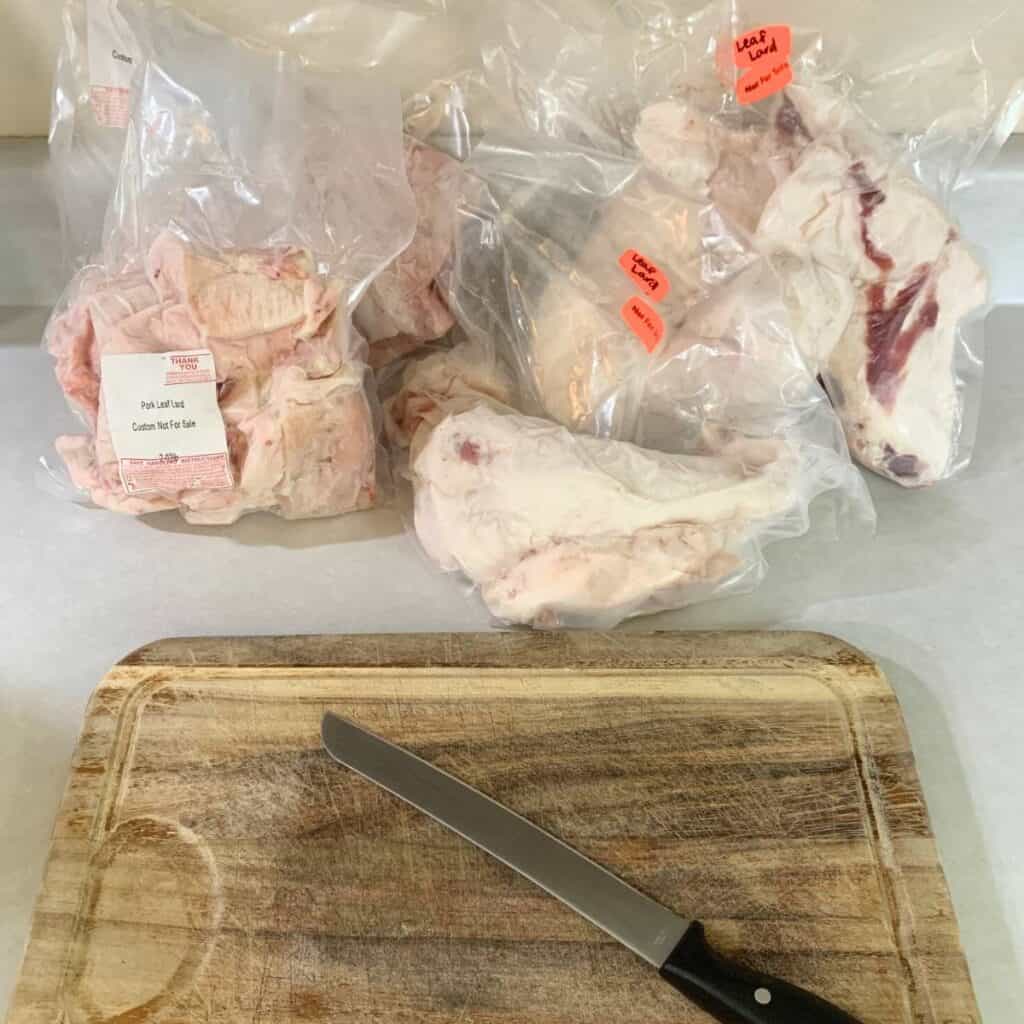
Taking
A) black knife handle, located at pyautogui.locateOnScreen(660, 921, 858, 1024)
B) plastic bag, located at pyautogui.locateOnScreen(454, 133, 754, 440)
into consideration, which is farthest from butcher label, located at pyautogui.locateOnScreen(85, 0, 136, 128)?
black knife handle, located at pyautogui.locateOnScreen(660, 921, 858, 1024)

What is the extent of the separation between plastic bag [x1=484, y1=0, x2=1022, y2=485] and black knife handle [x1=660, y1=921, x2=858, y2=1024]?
0.50 meters

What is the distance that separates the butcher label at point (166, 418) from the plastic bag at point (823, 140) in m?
0.40

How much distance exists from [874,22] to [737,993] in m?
0.83

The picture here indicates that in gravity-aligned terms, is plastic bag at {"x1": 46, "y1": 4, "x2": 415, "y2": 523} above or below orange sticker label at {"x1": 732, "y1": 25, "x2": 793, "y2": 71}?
below

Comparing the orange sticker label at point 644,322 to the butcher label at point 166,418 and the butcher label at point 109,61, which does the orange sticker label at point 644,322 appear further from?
the butcher label at point 109,61

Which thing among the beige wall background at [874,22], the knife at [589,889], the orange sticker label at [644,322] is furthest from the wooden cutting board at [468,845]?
the beige wall background at [874,22]

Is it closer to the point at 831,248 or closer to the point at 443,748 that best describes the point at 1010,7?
the point at 831,248

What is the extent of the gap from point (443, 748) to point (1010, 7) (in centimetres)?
83

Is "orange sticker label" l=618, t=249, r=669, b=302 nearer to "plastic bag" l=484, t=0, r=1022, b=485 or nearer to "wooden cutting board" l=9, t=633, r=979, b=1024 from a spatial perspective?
"plastic bag" l=484, t=0, r=1022, b=485

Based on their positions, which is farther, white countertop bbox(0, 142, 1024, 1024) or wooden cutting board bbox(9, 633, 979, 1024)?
white countertop bbox(0, 142, 1024, 1024)

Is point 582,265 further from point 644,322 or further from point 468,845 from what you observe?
point 468,845

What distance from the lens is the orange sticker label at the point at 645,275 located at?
856mm

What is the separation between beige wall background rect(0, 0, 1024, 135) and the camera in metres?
0.85

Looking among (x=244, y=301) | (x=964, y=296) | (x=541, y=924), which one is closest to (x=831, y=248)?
(x=964, y=296)
